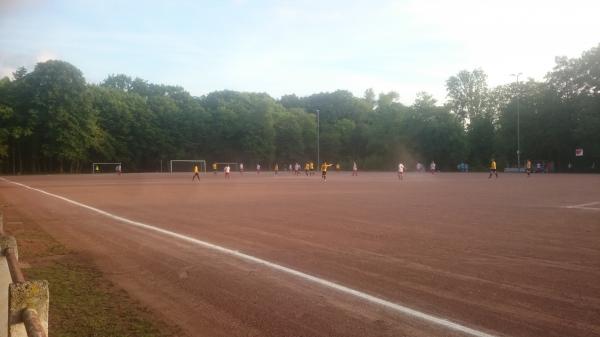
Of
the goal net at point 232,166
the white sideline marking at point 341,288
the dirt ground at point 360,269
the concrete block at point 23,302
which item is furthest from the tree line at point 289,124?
the concrete block at point 23,302

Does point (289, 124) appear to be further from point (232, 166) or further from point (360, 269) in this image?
point (360, 269)

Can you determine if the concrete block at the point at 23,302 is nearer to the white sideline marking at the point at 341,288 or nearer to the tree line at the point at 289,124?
the white sideline marking at the point at 341,288

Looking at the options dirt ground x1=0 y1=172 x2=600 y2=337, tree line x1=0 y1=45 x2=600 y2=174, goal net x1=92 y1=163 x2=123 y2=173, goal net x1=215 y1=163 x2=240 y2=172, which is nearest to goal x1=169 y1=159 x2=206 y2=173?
tree line x1=0 y1=45 x2=600 y2=174

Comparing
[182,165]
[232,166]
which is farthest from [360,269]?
[232,166]

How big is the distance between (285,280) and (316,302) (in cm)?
114

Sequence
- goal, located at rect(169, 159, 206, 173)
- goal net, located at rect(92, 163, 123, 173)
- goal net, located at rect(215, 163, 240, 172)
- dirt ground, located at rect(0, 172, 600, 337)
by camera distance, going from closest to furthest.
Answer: dirt ground, located at rect(0, 172, 600, 337) → goal net, located at rect(92, 163, 123, 173) → goal, located at rect(169, 159, 206, 173) → goal net, located at rect(215, 163, 240, 172)

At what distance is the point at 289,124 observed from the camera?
98125mm

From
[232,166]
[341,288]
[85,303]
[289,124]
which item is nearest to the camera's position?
[85,303]

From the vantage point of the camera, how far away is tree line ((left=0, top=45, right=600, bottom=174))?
221 ft

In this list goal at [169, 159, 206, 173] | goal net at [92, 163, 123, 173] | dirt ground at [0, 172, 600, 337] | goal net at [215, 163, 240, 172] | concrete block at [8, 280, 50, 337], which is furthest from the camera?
goal net at [215, 163, 240, 172]

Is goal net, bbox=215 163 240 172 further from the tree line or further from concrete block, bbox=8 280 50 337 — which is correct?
concrete block, bbox=8 280 50 337

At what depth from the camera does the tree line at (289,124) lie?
67.2m

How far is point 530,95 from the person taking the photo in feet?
242

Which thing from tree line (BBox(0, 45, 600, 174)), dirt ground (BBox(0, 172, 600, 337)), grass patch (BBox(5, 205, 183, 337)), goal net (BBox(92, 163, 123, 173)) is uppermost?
tree line (BBox(0, 45, 600, 174))
